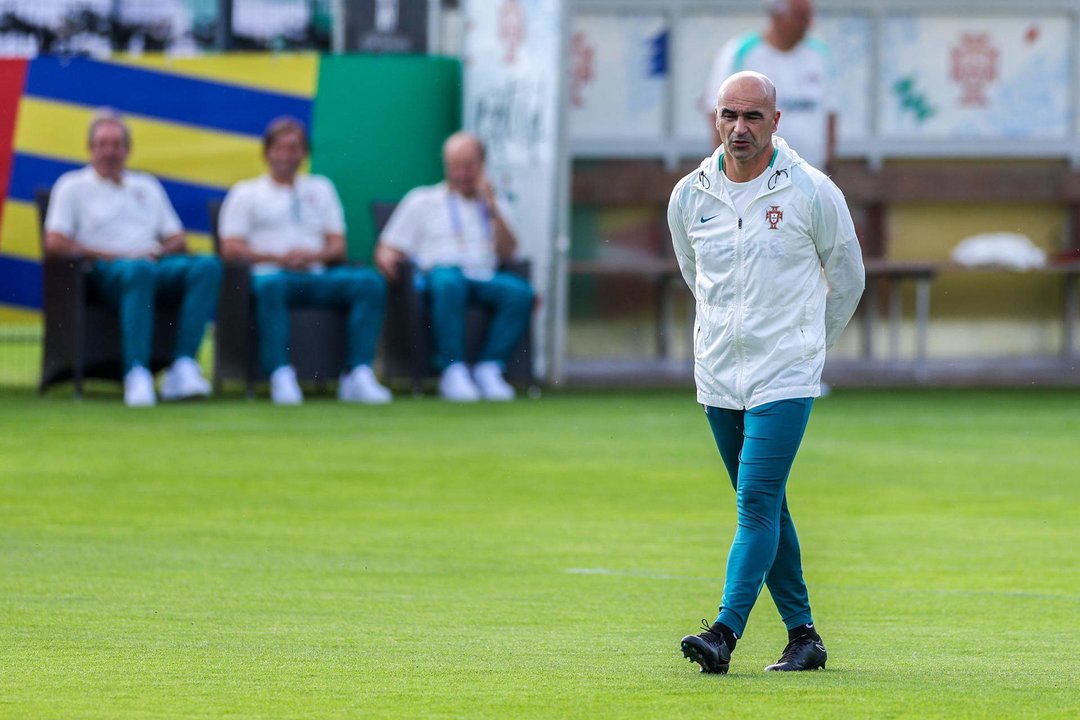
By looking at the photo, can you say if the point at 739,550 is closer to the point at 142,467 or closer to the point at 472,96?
the point at 142,467

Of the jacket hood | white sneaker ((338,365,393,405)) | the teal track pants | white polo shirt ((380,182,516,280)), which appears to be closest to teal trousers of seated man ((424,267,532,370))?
white polo shirt ((380,182,516,280))

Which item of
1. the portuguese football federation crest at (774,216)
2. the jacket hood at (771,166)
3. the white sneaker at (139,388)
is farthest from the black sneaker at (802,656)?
the white sneaker at (139,388)

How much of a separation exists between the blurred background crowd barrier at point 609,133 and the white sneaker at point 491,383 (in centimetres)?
79

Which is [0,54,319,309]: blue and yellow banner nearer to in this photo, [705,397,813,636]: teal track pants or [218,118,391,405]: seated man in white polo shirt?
[218,118,391,405]: seated man in white polo shirt

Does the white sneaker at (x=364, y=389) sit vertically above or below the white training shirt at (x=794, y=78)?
below

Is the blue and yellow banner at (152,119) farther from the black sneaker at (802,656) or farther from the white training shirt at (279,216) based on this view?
the black sneaker at (802,656)

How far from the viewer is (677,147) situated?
53.1 ft

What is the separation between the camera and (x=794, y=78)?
13.5 meters

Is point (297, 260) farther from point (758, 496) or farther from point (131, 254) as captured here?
point (758, 496)

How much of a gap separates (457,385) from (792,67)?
2972 millimetres

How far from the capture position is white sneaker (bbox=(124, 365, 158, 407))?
13.1 metres

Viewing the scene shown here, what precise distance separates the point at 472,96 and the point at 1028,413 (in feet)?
14.7

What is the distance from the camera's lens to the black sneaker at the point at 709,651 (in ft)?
16.9

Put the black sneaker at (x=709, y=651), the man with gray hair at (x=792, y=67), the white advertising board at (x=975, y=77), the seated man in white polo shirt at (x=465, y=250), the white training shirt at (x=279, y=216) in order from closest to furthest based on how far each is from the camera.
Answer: the black sneaker at (x=709, y=651), the man with gray hair at (x=792, y=67), the white training shirt at (x=279, y=216), the seated man in white polo shirt at (x=465, y=250), the white advertising board at (x=975, y=77)
